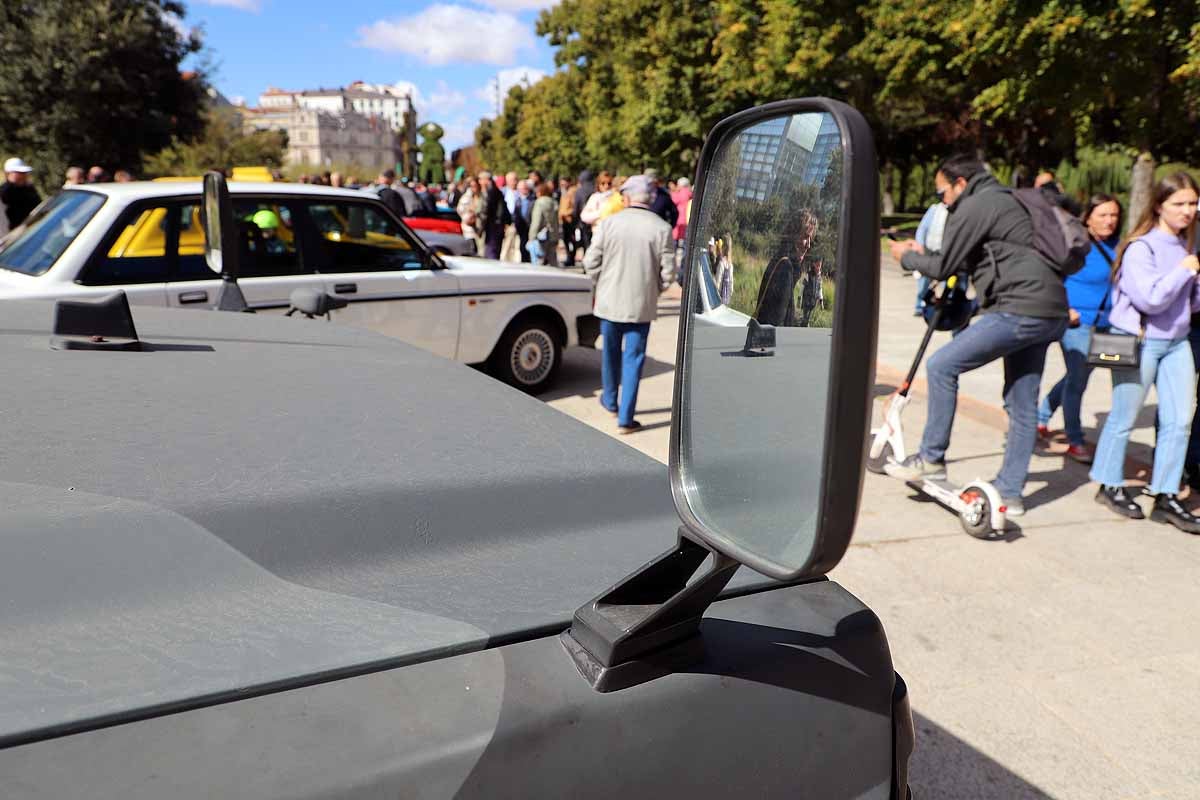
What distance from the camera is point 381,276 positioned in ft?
23.2

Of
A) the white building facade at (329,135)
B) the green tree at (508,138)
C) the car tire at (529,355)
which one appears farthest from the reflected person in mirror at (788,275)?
the white building facade at (329,135)

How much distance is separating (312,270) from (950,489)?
4.45 metres

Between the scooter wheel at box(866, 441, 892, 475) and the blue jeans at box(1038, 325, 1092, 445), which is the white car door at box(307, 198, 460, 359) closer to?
the scooter wheel at box(866, 441, 892, 475)

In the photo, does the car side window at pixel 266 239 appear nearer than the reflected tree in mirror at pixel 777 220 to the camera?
No

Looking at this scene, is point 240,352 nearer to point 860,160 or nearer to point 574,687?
point 574,687

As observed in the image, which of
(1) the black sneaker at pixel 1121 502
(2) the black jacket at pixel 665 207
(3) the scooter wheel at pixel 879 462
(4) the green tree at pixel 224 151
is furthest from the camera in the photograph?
(4) the green tree at pixel 224 151

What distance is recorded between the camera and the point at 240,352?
6.78 ft

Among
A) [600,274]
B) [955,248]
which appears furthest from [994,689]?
[600,274]

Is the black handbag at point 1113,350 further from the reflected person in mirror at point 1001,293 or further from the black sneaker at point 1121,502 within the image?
the black sneaker at point 1121,502

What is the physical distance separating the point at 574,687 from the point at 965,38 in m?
18.8

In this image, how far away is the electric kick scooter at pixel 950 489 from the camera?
5.01m

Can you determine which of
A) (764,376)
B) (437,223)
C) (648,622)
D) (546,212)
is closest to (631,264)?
(764,376)

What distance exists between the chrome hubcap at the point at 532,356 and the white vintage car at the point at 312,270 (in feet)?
0.04

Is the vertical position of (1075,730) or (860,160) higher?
(860,160)
